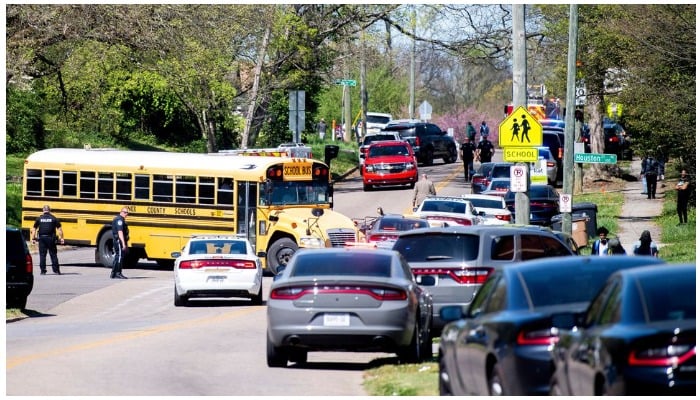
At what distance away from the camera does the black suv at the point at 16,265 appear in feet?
85.4

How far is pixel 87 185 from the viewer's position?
3750 centimetres

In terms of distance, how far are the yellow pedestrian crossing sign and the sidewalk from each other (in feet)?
26.7

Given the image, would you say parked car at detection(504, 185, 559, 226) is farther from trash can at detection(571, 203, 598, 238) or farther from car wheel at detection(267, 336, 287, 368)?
car wheel at detection(267, 336, 287, 368)

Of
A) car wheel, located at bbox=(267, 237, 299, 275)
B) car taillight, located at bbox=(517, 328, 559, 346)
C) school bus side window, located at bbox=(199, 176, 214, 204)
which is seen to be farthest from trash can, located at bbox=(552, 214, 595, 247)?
car taillight, located at bbox=(517, 328, 559, 346)

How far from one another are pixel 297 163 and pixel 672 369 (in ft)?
88.2

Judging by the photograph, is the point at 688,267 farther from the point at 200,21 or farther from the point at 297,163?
the point at 200,21

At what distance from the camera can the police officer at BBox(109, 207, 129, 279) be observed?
33.6 metres

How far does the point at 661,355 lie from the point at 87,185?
29.5 metres

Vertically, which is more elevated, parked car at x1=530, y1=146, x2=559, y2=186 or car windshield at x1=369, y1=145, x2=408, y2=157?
car windshield at x1=369, y1=145, x2=408, y2=157

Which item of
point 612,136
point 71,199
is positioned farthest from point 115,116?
point 71,199

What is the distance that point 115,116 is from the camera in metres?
65.6

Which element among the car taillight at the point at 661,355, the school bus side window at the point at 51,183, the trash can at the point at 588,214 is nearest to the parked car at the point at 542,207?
the trash can at the point at 588,214

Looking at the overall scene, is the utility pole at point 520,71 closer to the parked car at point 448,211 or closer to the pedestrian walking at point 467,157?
the parked car at point 448,211

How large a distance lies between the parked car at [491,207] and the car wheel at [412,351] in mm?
23720
